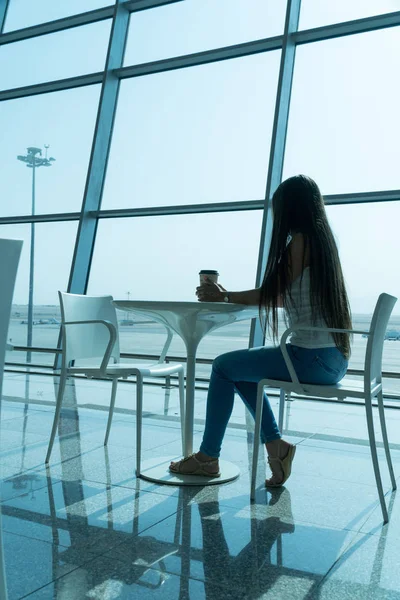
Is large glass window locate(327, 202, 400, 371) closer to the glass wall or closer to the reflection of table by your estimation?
the glass wall

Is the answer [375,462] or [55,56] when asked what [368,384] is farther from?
[55,56]

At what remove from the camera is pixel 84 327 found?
2686 millimetres

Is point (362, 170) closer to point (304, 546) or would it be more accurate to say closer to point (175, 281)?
point (175, 281)

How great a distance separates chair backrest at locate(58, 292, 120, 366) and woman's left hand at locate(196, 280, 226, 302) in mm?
582

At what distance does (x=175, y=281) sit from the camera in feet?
16.7

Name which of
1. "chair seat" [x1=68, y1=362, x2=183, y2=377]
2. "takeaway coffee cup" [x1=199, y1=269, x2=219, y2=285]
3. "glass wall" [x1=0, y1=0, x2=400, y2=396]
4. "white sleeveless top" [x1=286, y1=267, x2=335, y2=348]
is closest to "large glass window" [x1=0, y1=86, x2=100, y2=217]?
"glass wall" [x1=0, y1=0, x2=400, y2=396]

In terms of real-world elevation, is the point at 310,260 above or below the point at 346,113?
below

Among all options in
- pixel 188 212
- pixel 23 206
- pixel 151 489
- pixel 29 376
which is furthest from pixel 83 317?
pixel 23 206

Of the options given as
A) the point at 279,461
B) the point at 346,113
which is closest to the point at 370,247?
the point at 346,113

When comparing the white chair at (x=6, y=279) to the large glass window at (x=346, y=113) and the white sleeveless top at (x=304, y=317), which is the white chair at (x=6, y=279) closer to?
the white sleeveless top at (x=304, y=317)

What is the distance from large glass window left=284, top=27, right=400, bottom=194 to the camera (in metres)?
4.44

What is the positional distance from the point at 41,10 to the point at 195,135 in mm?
2495

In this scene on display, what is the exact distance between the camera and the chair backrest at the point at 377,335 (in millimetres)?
1936

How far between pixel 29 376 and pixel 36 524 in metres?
3.61
